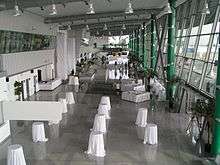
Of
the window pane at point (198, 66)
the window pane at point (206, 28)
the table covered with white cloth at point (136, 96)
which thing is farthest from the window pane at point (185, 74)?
the table covered with white cloth at point (136, 96)

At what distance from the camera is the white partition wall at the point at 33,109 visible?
1314 cm

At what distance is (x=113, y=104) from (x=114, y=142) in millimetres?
7892

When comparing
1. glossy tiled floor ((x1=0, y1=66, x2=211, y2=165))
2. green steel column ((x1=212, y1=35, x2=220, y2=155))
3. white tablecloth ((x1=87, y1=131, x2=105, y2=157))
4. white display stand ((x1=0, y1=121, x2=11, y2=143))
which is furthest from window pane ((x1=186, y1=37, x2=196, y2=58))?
white display stand ((x1=0, y1=121, x2=11, y2=143))

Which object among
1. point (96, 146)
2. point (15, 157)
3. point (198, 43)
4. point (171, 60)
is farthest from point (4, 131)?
point (171, 60)

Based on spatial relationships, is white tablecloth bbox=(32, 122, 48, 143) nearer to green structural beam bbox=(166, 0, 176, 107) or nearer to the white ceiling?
the white ceiling

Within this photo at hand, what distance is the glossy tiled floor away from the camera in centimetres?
1093

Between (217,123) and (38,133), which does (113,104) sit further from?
(217,123)

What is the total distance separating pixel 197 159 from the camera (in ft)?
36.4

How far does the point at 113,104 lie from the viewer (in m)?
20.6

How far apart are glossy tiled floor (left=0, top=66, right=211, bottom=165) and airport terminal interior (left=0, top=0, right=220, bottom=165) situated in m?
0.04

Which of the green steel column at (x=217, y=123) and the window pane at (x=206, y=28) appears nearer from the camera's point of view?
the green steel column at (x=217, y=123)

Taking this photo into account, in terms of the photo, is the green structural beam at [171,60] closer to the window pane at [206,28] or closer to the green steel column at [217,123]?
the window pane at [206,28]

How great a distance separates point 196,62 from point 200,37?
1341 millimetres

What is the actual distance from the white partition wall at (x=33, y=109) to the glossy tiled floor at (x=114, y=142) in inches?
40.2
